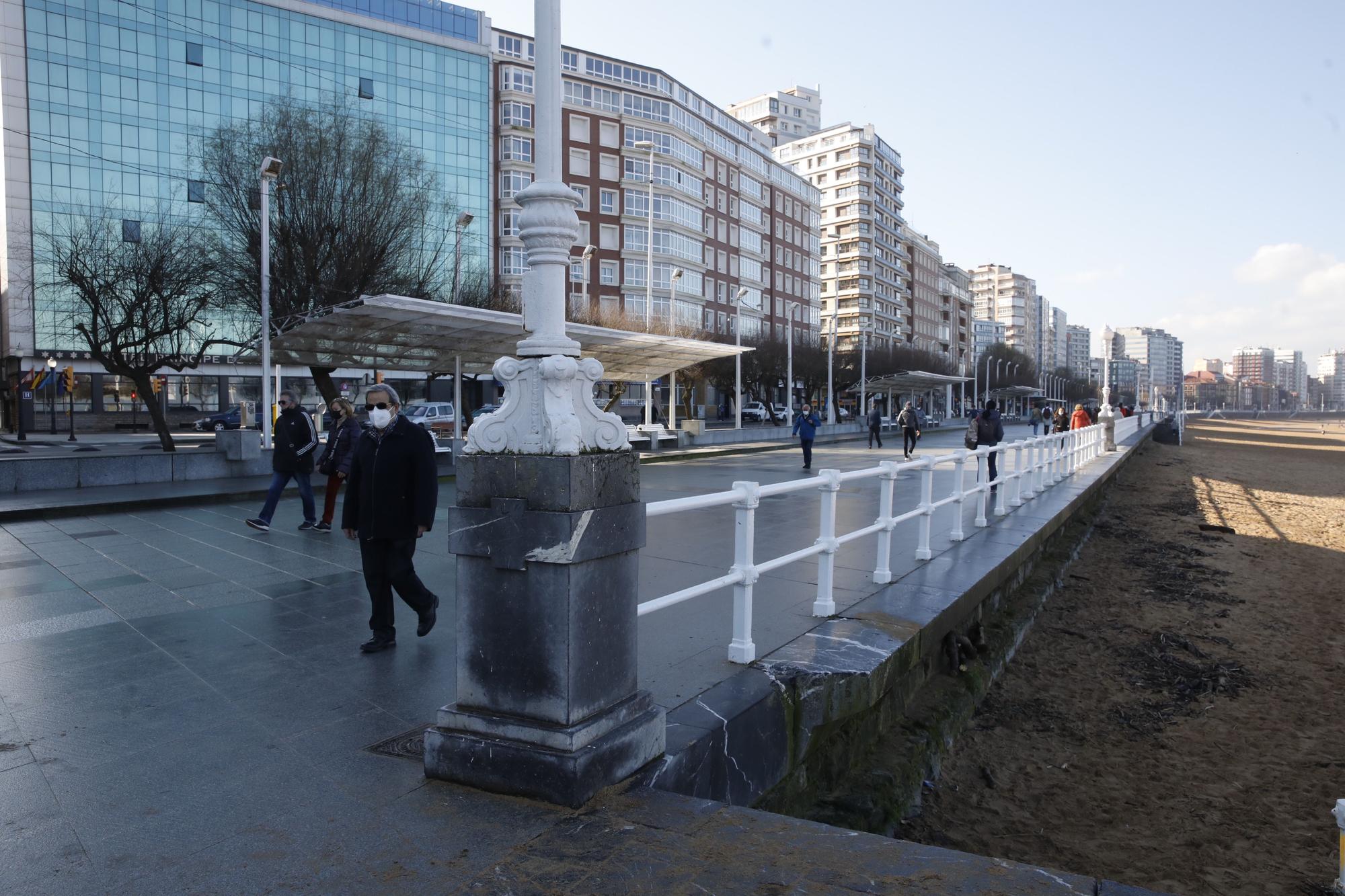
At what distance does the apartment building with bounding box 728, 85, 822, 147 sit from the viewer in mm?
124688

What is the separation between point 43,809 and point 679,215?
2669 inches

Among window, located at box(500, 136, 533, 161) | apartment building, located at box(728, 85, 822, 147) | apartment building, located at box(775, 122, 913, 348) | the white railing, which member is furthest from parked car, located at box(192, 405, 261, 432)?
apartment building, located at box(728, 85, 822, 147)

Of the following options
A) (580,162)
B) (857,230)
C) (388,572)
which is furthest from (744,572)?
(857,230)

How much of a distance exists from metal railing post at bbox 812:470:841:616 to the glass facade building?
3885 cm

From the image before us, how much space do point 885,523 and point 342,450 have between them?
6.37m

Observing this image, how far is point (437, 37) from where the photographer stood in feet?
185

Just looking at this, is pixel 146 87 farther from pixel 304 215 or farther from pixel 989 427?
pixel 989 427

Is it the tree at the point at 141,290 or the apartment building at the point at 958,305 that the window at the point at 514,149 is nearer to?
the tree at the point at 141,290

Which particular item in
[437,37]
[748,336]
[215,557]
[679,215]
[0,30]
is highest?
[437,37]

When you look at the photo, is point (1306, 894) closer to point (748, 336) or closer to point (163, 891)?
point (163, 891)

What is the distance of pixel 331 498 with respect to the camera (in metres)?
10.4

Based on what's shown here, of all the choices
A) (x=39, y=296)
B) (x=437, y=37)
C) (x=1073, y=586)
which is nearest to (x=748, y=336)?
(x=437, y=37)

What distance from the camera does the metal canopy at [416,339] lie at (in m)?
15.9

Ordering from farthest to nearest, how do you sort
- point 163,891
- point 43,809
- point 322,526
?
point 322,526 → point 43,809 → point 163,891
